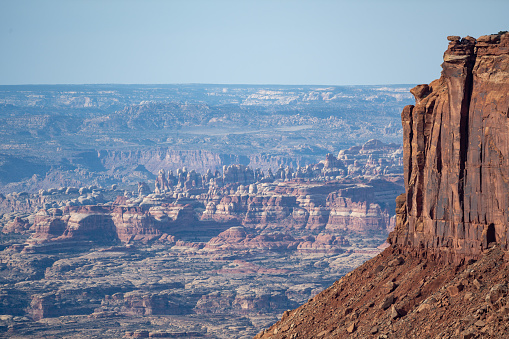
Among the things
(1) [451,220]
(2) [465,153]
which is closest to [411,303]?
(1) [451,220]

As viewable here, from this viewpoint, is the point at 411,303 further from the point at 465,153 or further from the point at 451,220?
the point at 465,153

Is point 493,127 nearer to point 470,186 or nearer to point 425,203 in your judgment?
point 470,186

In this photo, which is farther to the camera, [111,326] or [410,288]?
[111,326]

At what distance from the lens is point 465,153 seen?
42406mm

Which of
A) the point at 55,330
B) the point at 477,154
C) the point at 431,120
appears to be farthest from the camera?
the point at 55,330

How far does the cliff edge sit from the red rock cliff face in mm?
30

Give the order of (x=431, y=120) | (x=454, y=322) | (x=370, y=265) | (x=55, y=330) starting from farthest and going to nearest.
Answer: (x=55, y=330) < (x=370, y=265) < (x=431, y=120) < (x=454, y=322)

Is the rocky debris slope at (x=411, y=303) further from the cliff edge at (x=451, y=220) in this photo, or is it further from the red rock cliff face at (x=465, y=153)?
the red rock cliff face at (x=465, y=153)

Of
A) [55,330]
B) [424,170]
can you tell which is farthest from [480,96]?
[55,330]

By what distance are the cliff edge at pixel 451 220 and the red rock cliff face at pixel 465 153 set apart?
30 mm

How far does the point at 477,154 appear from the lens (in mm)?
41656

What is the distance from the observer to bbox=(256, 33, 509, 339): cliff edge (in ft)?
130

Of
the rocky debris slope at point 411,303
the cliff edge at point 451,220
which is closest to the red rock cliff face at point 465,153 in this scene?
the cliff edge at point 451,220

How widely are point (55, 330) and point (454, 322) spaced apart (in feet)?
517
